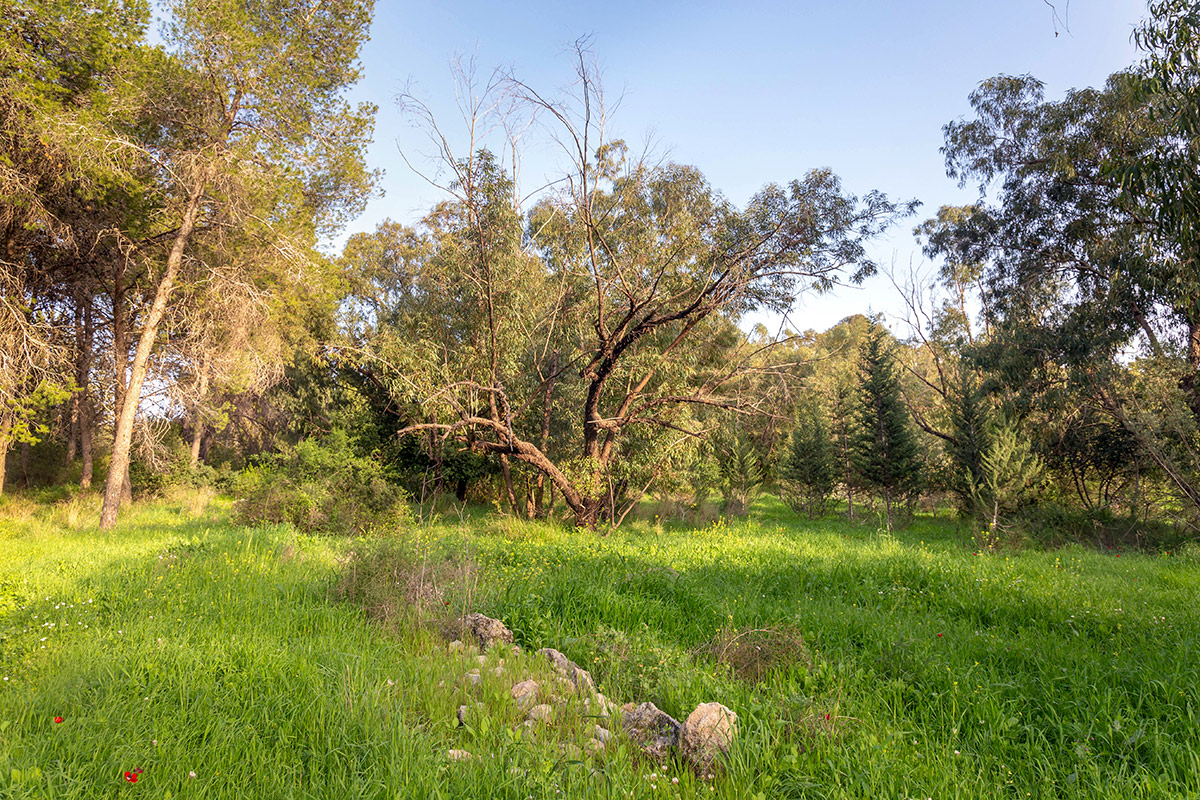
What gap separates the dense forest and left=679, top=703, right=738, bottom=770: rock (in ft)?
24.2

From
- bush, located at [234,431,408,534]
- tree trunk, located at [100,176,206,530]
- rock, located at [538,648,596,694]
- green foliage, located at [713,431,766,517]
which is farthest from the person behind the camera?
green foliage, located at [713,431,766,517]

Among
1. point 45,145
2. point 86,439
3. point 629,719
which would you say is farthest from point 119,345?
point 629,719

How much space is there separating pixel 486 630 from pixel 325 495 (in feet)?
29.1

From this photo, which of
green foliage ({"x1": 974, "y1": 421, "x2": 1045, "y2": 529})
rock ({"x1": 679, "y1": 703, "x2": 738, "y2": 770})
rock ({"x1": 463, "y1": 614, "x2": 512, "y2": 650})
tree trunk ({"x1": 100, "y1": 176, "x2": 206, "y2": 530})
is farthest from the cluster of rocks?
green foliage ({"x1": 974, "y1": 421, "x2": 1045, "y2": 529})

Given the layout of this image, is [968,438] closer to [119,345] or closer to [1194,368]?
[1194,368]

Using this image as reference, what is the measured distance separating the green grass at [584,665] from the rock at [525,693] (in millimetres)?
111

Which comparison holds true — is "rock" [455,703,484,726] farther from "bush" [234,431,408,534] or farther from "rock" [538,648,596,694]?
"bush" [234,431,408,534]

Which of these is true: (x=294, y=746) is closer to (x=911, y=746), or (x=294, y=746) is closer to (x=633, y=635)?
(x=633, y=635)

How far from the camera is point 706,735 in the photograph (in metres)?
2.81

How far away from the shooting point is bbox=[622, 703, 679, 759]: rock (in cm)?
287

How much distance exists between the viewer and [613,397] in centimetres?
1488

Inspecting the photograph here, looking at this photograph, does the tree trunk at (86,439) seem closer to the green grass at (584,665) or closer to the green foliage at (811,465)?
the green grass at (584,665)

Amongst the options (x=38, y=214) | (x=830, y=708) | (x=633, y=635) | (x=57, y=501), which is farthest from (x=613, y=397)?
(x=57, y=501)

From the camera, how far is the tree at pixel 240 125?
1138 cm
